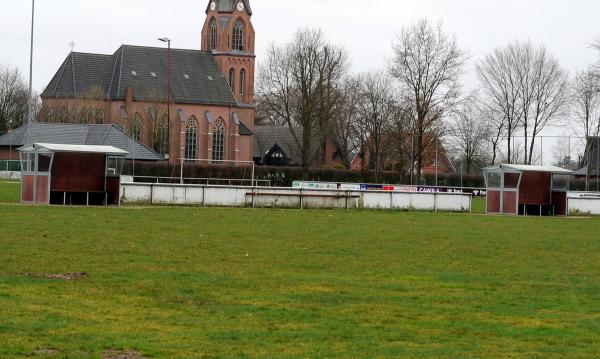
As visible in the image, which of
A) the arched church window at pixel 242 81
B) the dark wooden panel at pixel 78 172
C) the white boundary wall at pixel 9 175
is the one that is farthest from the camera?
the arched church window at pixel 242 81

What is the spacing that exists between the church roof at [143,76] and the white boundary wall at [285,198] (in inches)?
2552

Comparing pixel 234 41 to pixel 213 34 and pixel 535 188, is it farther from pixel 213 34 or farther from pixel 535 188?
pixel 535 188

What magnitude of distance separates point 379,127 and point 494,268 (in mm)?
82501

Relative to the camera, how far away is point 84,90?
4562 inches

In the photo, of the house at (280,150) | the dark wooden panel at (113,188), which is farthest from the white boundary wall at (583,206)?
the house at (280,150)

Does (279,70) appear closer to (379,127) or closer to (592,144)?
(379,127)

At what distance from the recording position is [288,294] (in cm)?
1584

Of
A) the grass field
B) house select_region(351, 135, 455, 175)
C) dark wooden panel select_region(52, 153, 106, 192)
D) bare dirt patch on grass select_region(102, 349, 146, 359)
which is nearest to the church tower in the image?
house select_region(351, 135, 455, 175)

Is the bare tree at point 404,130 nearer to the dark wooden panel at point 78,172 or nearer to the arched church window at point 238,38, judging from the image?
the arched church window at point 238,38

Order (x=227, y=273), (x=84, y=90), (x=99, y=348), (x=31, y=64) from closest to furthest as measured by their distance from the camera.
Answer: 1. (x=99, y=348)
2. (x=227, y=273)
3. (x=31, y=64)
4. (x=84, y=90)

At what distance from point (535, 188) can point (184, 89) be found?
241 ft

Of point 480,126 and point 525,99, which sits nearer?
point 525,99

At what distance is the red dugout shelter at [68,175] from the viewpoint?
140ft

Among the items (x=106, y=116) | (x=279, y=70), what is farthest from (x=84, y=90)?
(x=279, y=70)
